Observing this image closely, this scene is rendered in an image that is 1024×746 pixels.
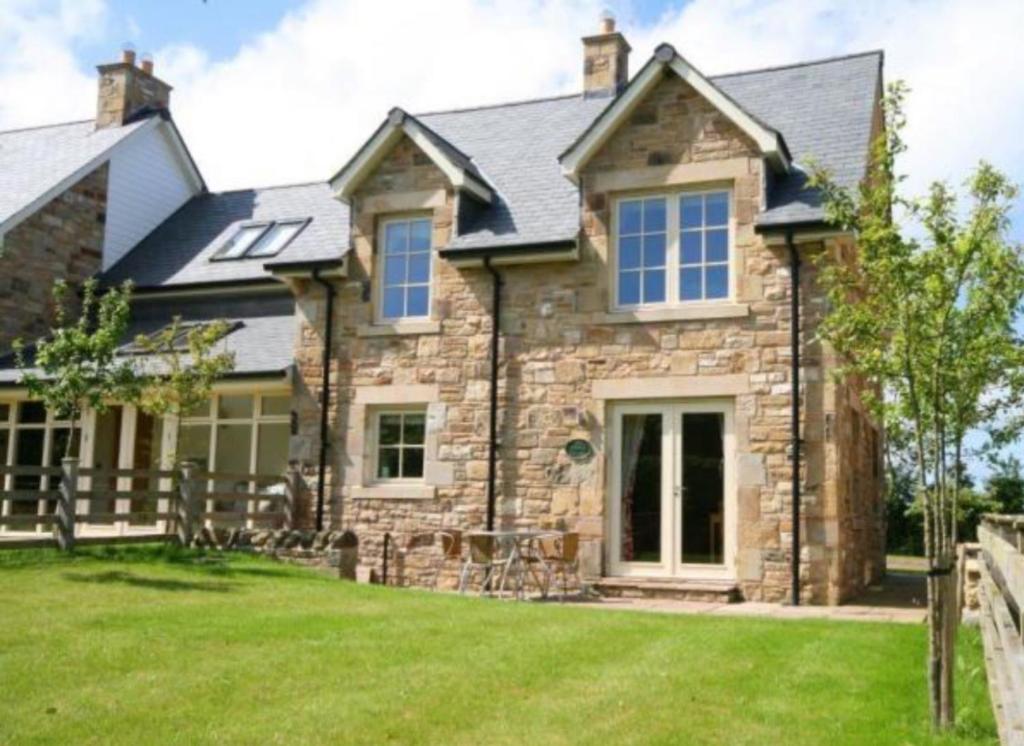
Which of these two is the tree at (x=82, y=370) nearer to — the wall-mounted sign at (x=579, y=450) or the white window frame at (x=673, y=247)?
the wall-mounted sign at (x=579, y=450)

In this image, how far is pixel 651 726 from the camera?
6.20 m

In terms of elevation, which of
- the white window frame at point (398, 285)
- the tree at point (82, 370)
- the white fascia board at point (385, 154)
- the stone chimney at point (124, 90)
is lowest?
the tree at point (82, 370)

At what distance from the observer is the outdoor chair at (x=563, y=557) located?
1352 cm

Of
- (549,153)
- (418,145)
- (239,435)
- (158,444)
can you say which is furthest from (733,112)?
(158,444)

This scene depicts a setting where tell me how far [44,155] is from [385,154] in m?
11.8

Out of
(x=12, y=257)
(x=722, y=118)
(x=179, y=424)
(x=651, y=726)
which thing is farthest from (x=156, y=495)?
(x=651, y=726)

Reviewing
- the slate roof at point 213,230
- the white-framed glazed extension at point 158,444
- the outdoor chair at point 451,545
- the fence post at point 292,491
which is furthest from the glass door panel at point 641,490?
the slate roof at point 213,230

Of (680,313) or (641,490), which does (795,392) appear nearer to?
(680,313)

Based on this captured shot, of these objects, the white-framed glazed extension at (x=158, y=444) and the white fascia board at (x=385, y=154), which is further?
the white-framed glazed extension at (x=158, y=444)

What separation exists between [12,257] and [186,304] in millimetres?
3378

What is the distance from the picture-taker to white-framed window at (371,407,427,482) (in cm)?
1587

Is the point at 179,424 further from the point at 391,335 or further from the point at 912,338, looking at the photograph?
the point at 912,338

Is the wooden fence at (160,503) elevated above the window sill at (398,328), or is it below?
below

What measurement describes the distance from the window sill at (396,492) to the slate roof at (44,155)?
1007cm
